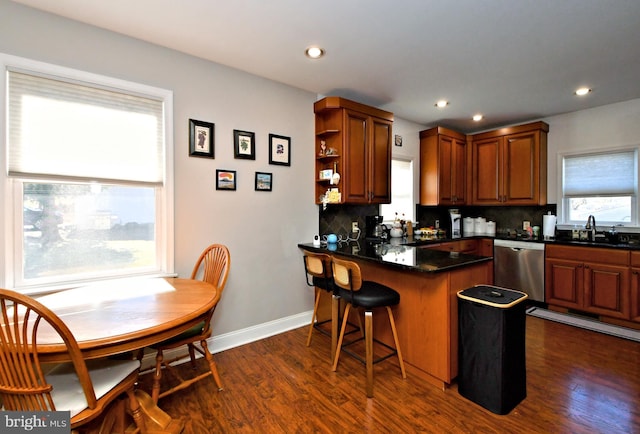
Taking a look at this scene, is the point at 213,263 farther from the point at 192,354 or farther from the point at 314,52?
the point at 314,52

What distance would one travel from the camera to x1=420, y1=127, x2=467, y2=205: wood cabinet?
169 inches

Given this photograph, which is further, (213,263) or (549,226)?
→ (549,226)

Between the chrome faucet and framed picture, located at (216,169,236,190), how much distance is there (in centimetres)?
430

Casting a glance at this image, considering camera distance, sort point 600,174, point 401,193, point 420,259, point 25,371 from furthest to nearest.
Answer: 1. point 401,193
2. point 600,174
3. point 420,259
4. point 25,371

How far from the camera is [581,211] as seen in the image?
12.9 feet

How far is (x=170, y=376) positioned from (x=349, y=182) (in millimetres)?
2427

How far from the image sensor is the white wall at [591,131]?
3.50 meters

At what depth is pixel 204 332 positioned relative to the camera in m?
2.07

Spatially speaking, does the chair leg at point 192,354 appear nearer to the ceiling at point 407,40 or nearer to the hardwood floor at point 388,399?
the hardwood floor at point 388,399

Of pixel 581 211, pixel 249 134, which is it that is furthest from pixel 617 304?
pixel 249 134

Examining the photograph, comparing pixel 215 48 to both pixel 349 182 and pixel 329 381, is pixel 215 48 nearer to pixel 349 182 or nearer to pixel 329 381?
pixel 349 182

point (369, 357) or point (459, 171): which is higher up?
point (459, 171)

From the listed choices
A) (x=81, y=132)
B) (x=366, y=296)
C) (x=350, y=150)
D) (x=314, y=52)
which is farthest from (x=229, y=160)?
(x=366, y=296)

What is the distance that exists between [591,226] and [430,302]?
3.05 metres
